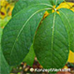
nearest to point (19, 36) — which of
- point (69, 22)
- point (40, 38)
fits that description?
point (40, 38)

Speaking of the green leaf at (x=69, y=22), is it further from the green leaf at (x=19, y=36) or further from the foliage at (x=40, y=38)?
the green leaf at (x=19, y=36)

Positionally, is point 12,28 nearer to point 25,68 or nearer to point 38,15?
point 38,15

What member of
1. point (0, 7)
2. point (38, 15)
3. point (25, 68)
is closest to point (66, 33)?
point (38, 15)

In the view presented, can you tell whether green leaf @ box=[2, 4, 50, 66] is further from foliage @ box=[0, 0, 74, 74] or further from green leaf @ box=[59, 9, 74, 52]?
green leaf @ box=[59, 9, 74, 52]

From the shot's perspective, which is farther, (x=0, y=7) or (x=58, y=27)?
(x=0, y=7)

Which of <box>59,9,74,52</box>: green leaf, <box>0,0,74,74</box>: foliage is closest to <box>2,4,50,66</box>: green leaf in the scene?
<box>0,0,74,74</box>: foliage

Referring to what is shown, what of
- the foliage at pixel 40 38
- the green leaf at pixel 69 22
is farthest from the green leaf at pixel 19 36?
the green leaf at pixel 69 22
